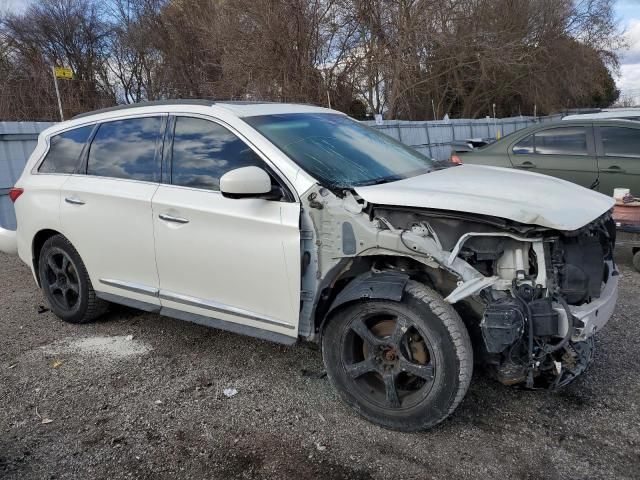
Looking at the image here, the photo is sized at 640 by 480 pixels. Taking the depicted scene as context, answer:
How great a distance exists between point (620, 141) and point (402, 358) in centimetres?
567

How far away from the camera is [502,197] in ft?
9.70

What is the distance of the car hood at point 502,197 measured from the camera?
2.77m

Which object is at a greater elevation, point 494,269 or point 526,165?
point 526,165

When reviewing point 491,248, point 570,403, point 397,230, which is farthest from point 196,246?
point 570,403

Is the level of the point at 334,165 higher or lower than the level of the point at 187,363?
higher

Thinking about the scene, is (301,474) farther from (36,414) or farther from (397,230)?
(36,414)

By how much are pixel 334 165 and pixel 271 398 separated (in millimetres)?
1507

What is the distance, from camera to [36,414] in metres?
3.40

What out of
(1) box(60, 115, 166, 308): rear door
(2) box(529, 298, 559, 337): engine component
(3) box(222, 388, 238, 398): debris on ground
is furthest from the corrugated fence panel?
(2) box(529, 298, 559, 337): engine component

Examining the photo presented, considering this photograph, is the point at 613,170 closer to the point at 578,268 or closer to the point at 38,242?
the point at 578,268

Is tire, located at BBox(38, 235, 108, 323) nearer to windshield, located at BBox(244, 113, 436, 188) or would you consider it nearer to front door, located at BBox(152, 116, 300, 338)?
front door, located at BBox(152, 116, 300, 338)

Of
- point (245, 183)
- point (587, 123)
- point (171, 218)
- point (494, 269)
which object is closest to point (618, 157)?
point (587, 123)

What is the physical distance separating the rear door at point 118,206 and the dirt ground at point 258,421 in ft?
1.99

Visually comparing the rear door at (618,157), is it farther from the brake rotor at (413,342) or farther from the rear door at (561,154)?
the brake rotor at (413,342)
